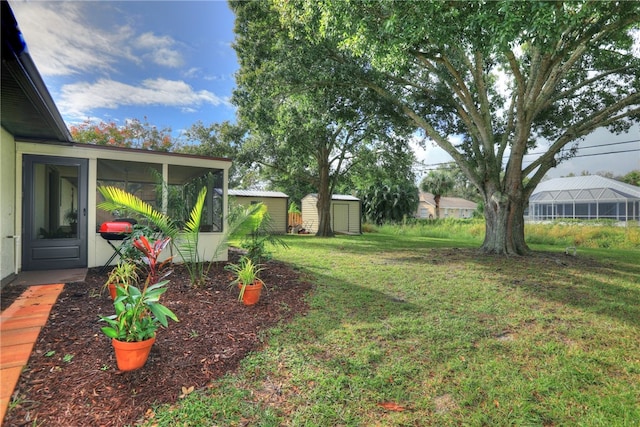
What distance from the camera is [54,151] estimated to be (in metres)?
5.15

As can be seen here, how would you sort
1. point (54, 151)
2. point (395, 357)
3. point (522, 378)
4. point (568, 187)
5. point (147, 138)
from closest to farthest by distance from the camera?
point (522, 378) < point (395, 357) < point (54, 151) < point (147, 138) < point (568, 187)

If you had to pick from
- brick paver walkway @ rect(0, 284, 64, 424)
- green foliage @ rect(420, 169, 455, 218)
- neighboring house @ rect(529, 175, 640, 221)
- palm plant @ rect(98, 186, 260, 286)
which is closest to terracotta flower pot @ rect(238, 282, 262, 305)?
palm plant @ rect(98, 186, 260, 286)

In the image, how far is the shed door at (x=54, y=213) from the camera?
5039 mm

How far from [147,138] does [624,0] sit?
21644 mm

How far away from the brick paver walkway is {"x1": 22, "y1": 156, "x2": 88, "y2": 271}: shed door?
4.32 ft

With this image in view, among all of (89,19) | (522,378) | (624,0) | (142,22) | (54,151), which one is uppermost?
(142,22)

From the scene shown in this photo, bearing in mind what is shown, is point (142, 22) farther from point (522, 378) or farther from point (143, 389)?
point (522, 378)

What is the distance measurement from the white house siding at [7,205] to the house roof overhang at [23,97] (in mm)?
258

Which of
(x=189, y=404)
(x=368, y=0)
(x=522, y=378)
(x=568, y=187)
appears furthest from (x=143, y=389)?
(x=568, y=187)

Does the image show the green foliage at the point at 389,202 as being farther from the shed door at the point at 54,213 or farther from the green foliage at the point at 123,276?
the green foliage at the point at 123,276

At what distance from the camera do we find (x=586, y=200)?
840 inches

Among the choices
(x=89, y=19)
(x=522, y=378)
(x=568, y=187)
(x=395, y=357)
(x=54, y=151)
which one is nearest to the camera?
(x=522, y=378)

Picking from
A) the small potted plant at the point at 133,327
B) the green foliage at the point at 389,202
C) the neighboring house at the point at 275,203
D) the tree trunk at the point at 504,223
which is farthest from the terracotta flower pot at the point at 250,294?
the green foliage at the point at 389,202

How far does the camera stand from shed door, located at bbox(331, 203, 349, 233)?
1798cm
